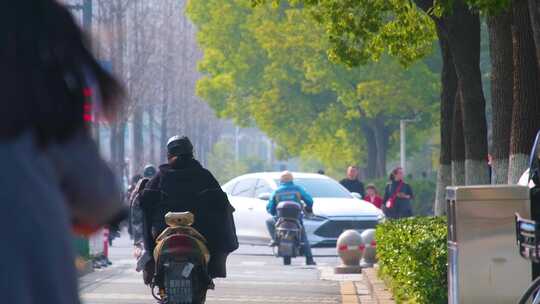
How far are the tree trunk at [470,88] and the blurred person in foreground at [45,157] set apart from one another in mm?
14445

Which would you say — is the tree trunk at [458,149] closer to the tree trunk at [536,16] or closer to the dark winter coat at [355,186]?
the tree trunk at [536,16]

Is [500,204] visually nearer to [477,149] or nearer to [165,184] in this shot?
[165,184]

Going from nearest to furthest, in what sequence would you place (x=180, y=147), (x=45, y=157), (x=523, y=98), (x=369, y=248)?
(x=45, y=157)
(x=180, y=147)
(x=523, y=98)
(x=369, y=248)

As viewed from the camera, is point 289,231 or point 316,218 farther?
point 316,218

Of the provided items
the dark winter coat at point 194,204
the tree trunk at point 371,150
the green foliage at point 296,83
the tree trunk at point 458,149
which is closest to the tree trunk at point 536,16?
the dark winter coat at point 194,204

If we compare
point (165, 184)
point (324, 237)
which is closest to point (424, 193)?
point (324, 237)

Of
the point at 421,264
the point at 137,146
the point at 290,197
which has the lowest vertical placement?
the point at 137,146

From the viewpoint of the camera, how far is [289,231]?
25.4m

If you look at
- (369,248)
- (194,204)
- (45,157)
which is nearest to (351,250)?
(369,248)

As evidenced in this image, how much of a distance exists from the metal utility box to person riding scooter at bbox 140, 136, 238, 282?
1.74 meters

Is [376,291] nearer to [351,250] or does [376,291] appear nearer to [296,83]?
[351,250]

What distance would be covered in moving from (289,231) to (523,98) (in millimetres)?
10998

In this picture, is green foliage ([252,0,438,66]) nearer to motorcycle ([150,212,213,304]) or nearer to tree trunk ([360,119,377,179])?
motorcycle ([150,212,213,304])

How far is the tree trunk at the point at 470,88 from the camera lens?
665 inches
